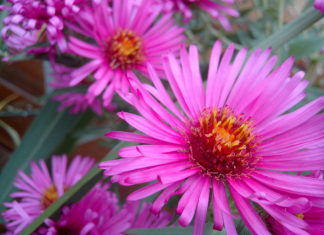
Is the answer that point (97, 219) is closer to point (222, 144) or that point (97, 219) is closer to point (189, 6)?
point (222, 144)

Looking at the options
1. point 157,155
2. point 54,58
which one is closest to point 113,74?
point 54,58

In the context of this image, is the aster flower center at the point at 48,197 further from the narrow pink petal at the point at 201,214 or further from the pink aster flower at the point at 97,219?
the narrow pink petal at the point at 201,214

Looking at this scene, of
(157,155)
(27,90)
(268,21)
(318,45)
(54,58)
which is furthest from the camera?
(27,90)

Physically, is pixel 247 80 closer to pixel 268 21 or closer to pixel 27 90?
pixel 268 21

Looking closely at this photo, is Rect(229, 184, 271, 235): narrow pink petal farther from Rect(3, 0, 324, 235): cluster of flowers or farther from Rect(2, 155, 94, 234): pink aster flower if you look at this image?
Rect(2, 155, 94, 234): pink aster flower

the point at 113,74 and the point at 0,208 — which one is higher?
the point at 113,74

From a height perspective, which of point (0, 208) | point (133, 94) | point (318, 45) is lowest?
point (0, 208)
